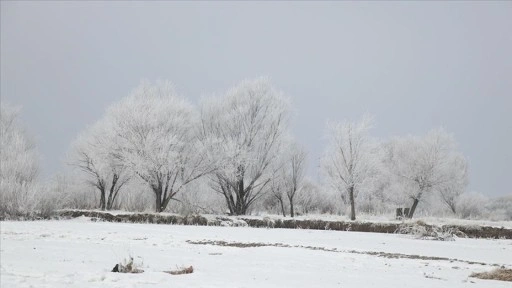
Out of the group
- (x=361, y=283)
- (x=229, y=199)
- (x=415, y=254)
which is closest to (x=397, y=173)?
(x=229, y=199)

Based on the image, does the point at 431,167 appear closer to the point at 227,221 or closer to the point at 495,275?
the point at 227,221

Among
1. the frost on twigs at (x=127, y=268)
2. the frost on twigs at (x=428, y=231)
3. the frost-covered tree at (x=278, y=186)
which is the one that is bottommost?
the frost on twigs at (x=127, y=268)

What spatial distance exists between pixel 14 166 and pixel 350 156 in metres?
25.8

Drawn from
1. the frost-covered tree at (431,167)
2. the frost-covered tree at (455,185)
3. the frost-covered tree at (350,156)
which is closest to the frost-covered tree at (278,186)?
the frost-covered tree at (350,156)

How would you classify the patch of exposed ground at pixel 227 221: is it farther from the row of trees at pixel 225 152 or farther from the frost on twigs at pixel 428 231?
the row of trees at pixel 225 152

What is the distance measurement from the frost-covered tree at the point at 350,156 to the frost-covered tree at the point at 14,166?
22402 millimetres

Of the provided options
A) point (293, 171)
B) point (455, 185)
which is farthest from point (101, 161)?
point (455, 185)

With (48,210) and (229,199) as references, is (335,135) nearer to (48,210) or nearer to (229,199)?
(229,199)

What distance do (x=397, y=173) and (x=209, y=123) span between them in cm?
1957

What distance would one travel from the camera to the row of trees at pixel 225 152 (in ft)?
113

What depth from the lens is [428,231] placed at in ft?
74.6

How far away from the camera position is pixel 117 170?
127 feet

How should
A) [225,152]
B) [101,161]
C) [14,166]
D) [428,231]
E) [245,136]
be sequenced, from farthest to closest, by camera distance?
[101,161] → [245,136] → [225,152] → [14,166] → [428,231]

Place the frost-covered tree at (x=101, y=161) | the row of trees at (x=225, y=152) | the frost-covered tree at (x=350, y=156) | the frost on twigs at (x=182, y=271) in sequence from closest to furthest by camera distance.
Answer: the frost on twigs at (x=182, y=271) → the row of trees at (x=225, y=152) → the frost-covered tree at (x=350, y=156) → the frost-covered tree at (x=101, y=161)
